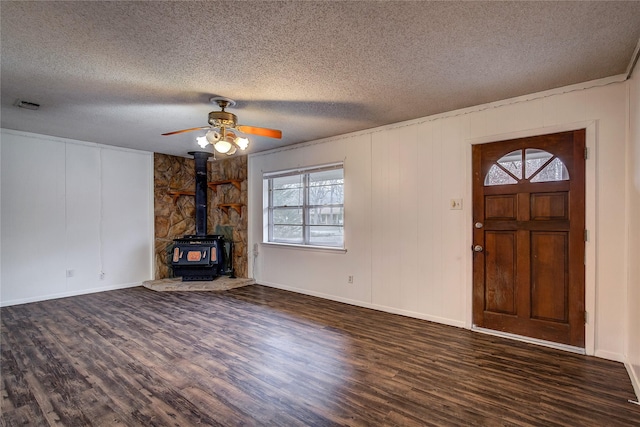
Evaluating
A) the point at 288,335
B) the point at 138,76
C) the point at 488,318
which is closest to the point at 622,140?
the point at 488,318

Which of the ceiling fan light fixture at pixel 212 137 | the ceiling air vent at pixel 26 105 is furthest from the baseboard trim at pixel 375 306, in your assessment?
the ceiling air vent at pixel 26 105

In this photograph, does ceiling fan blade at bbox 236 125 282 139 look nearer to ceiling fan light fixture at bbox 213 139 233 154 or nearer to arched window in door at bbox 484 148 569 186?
ceiling fan light fixture at bbox 213 139 233 154

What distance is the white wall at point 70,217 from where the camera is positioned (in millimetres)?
4383

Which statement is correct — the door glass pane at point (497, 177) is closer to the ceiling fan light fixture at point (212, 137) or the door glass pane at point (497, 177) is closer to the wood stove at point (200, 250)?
the ceiling fan light fixture at point (212, 137)

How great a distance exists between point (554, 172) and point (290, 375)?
305 centimetres

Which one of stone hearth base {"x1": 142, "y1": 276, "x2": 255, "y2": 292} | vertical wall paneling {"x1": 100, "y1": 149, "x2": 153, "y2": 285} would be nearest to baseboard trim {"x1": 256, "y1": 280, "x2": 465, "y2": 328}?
stone hearth base {"x1": 142, "y1": 276, "x2": 255, "y2": 292}

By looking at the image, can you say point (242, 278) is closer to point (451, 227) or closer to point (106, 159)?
point (106, 159)

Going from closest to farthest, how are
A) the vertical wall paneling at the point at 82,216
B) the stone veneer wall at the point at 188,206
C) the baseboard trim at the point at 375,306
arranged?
1. the baseboard trim at the point at 375,306
2. the vertical wall paneling at the point at 82,216
3. the stone veneer wall at the point at 188,206

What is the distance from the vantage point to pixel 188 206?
251 inches

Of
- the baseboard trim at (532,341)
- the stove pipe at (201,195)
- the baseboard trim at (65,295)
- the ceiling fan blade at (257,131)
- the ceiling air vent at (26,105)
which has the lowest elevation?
the baseboard trim at (65,295)

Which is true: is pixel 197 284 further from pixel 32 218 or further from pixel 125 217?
pixel 32 218

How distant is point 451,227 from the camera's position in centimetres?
350

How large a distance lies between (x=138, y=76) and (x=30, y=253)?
12.4 feet

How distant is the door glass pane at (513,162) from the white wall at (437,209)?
0.21 meters
